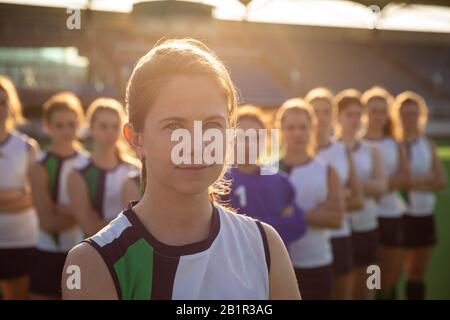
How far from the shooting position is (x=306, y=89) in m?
23.2

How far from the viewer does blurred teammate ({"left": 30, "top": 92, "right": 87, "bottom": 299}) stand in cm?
336

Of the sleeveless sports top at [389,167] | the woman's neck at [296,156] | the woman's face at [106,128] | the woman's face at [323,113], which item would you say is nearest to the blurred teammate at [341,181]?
the woman's face at [323,113]

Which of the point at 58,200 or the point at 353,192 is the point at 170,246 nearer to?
the point at 58,200

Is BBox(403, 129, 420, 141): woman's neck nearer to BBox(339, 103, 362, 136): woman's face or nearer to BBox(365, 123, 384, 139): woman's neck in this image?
BBox(365, 123, 384, 139): woman's neck

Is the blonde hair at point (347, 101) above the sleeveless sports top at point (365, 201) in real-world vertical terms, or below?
above

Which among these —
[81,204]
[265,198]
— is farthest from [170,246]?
[81,204]

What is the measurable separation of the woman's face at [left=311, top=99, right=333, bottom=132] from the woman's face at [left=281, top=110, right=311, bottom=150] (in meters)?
0.49

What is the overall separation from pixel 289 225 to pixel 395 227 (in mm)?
1851

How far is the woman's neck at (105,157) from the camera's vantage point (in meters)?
3.35

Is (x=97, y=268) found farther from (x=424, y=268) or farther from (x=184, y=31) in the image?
(x=184, y=31)

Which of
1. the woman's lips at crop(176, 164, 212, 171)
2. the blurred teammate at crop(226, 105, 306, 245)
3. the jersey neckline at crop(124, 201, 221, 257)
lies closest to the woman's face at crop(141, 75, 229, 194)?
the woman's lips at crop(176, 164, 212, 171)

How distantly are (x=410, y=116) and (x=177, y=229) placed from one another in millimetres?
3844

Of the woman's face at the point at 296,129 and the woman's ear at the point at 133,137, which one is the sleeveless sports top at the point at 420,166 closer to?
the woman's face at the point at 296,129

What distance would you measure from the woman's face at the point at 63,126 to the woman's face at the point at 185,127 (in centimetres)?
263
